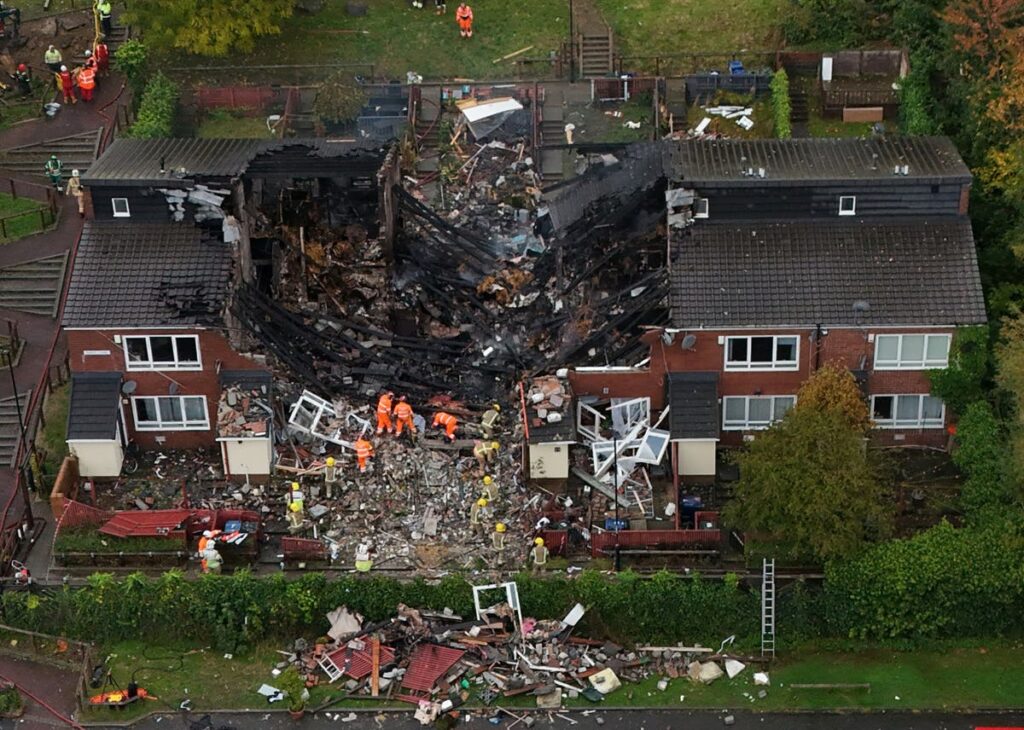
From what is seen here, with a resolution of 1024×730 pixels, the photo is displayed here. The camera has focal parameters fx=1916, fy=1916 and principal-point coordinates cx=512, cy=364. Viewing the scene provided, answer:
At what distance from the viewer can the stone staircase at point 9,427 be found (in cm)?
6519

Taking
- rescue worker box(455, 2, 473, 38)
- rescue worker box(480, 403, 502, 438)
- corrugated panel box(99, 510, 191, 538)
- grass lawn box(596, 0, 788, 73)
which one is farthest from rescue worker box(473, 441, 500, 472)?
rescue worker box(455, 2, 473, 38)

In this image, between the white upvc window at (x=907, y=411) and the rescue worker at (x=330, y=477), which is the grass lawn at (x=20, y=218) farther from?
the white upvc window at (x=907, y=411)

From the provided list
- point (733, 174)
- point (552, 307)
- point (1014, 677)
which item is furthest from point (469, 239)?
point (1014, 677)

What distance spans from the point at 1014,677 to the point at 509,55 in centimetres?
3656

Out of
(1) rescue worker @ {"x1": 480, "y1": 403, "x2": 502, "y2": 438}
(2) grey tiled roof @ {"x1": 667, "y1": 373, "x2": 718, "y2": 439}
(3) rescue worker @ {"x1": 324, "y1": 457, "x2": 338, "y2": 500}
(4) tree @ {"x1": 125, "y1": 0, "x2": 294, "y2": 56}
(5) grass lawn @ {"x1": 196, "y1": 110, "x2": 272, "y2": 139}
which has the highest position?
(4) tree @ {"x1": 125, "y1": 0, "x2": 294, "y2": 56}

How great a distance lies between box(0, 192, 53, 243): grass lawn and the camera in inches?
2908

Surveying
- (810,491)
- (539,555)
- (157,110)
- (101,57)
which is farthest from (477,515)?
(101,57)

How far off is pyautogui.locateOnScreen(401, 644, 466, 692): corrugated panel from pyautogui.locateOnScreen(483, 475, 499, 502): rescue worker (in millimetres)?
6520

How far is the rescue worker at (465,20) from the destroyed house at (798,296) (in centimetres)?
1904

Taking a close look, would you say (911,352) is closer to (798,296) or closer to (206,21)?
(798,296)

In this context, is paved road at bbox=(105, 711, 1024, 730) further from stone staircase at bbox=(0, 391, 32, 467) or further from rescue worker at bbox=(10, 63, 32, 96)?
rescue worker at bbox=(10, 63, 32, 96)

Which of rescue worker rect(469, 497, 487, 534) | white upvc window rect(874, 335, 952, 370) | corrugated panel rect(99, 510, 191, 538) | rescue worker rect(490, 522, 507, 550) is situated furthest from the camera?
white upvc window rect(874, 335, 952, 370)

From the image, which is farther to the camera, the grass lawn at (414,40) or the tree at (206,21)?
the grass lawn at (414,40)

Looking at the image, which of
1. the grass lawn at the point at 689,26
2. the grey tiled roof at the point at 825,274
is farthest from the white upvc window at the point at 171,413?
the grass lawn at the point at 689,26
